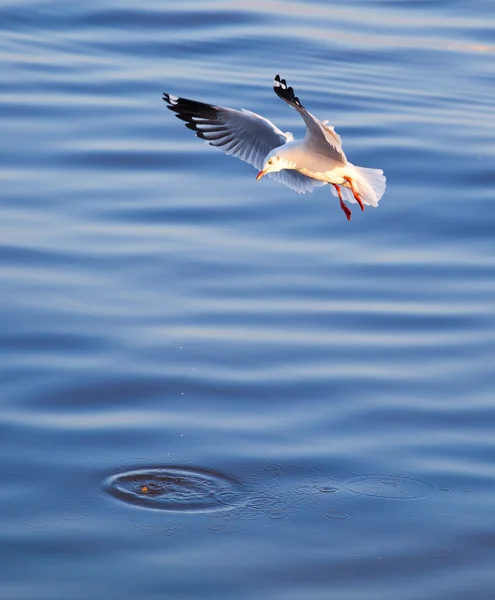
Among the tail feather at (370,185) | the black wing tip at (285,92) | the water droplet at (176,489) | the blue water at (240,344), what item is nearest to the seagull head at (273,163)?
the tail feather at (370,185)

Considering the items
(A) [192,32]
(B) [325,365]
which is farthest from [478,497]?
(A) [192,32]

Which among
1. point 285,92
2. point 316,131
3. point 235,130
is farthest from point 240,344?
point 285,92

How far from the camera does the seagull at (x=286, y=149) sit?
9812 mm

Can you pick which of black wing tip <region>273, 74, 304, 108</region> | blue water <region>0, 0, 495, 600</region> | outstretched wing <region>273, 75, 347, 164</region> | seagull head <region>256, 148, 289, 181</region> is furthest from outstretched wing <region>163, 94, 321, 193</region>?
blue water <region>0, 0, 495, 600</region>

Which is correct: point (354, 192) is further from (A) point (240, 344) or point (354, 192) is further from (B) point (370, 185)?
(A) point (240, 344)

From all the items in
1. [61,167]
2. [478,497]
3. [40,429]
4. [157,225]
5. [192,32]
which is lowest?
[478,497]

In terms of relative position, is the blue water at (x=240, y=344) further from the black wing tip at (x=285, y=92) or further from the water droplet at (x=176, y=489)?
the black wing tip at (x=285, y=92)

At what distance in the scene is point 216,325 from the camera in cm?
1169

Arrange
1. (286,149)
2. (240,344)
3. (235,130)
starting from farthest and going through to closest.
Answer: (240,344)
(235,130)
(286,149)

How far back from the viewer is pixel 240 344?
1132 centimetres

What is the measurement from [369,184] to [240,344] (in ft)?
6.07

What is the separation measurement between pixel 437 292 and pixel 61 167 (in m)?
4.85

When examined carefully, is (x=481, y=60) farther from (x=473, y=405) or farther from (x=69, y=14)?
(x=473, y=405)

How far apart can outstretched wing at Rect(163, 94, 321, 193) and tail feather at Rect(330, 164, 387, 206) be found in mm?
565
